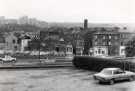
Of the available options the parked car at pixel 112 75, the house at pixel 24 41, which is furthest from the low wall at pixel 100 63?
the house at pixel 24 41

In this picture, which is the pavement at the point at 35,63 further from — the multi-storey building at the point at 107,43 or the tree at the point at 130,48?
the tree at the point at 130,48

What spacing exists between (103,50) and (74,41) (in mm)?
198

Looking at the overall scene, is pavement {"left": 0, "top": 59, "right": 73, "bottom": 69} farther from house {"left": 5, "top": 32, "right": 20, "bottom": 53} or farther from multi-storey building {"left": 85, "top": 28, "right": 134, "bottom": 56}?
multi-storey building {"left": 85, "top": 28, "right": 134, "bottom": 56}

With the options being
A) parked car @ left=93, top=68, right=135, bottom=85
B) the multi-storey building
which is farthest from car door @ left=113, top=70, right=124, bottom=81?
the multi-storey building

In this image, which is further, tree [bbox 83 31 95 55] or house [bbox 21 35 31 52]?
tree [bbox 83 31 95 55]

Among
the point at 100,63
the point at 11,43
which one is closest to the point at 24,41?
the point at 11,43

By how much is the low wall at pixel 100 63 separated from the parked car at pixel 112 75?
1.3 inches

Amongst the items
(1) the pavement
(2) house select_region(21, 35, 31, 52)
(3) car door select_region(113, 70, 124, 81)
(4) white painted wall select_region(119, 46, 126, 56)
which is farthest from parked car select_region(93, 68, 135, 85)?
(2) house select_region(21, 35, 31, 52)

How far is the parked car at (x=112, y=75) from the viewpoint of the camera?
1221 millimetres

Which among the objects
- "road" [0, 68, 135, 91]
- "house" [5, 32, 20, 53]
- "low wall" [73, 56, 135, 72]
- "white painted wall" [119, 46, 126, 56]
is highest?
"house" [5, 32, 20, 53]

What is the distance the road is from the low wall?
0.22 feet

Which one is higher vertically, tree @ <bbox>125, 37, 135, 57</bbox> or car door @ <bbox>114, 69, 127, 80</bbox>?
tree @ <bbox>125, 37, 135, 57</bbox>

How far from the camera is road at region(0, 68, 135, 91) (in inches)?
47.2

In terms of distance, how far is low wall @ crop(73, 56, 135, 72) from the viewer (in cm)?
125
